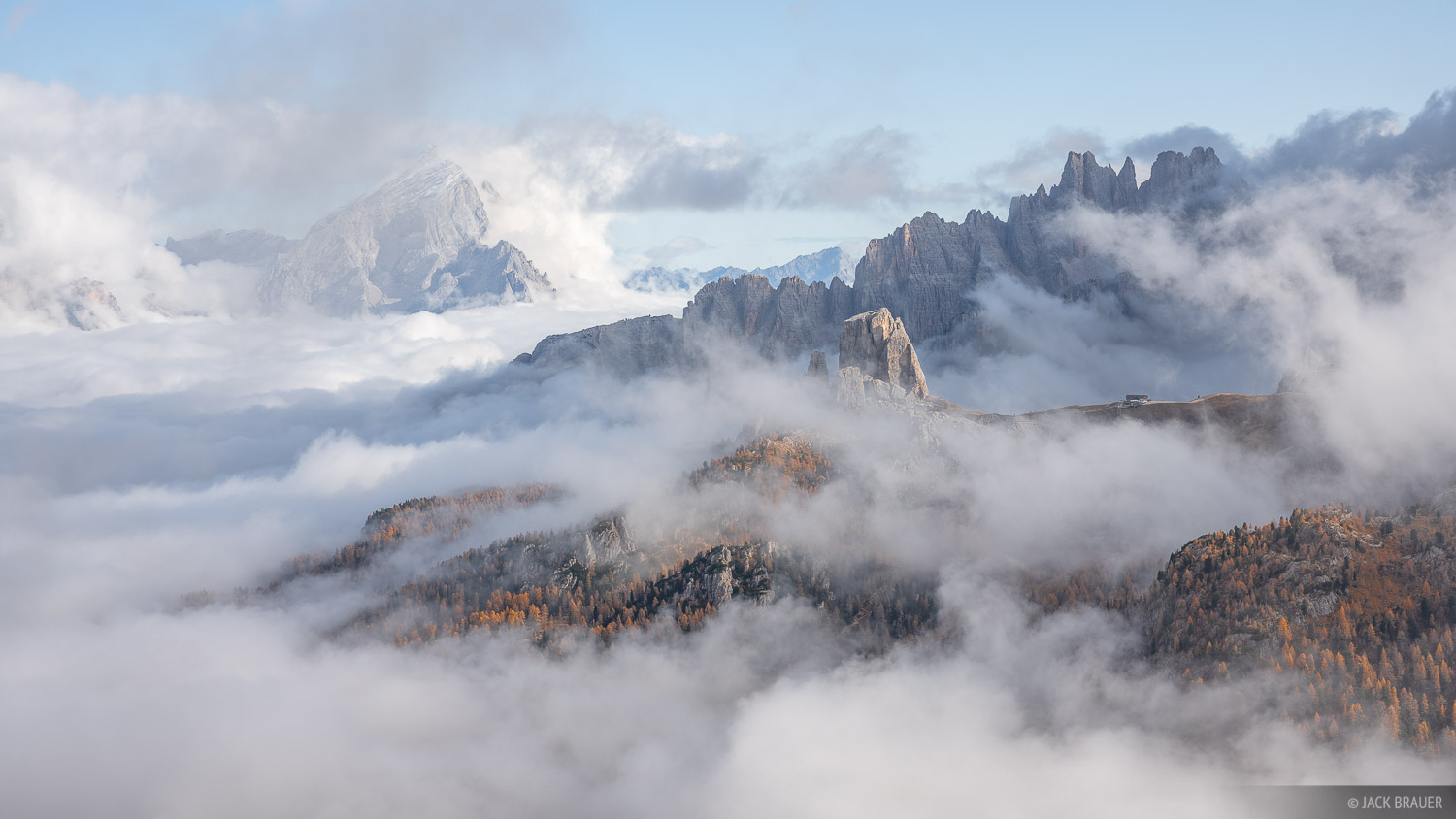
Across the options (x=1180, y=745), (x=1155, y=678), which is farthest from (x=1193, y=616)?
(x=1180, y=745)

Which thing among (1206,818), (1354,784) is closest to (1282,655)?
(1354,784)

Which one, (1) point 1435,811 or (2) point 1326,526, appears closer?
(1) point 1435,811

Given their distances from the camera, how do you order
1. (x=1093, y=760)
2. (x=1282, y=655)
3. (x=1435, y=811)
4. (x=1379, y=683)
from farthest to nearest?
(x=1093, y=760) < (x=1282, y=655) < (x=1379, y=683) < (x=1435, y=811)

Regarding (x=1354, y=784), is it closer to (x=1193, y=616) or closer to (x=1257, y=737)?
(x=1257, y=737)

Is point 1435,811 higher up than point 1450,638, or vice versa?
point 1450,638

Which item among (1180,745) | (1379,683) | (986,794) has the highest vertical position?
(1379,683)

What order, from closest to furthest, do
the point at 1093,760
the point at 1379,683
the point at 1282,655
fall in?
1. the point at 1379,683
2. the point at 1282,655
3. the point at 1093,760

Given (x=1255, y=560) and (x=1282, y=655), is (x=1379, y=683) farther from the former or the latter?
(x=1255, y=560)

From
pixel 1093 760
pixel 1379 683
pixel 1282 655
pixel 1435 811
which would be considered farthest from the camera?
pixel 1093 760

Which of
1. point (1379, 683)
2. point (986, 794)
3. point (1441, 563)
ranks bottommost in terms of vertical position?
point (986, 794)
